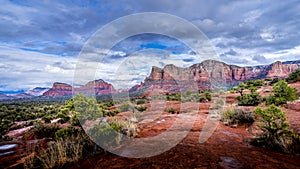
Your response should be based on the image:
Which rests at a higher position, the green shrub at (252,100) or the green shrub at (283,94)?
the green shrub at (283,94)

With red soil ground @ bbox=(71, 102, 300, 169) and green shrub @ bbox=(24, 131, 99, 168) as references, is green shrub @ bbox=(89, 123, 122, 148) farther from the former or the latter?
red soil ground @ bbox=(71, 102, 300, 169)

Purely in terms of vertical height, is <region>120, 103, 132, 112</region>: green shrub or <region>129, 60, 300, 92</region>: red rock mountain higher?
<region>129, 60, 300, 92</region>: red rock mountain

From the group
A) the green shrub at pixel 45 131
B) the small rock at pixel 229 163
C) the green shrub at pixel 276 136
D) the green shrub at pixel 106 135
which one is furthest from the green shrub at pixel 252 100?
the green shrub at pixel 45 131

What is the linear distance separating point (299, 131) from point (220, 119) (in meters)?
4.88

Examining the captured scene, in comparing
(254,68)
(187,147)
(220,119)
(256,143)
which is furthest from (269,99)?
(254,68)

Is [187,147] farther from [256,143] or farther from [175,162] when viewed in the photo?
[256,143]

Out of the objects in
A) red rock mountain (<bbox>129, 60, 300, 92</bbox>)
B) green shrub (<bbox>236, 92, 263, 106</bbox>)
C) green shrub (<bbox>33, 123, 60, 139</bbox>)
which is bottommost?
green shrub (<bbox>33, 123, 60, 139</bbox>)

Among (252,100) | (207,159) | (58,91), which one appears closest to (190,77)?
(252,100)

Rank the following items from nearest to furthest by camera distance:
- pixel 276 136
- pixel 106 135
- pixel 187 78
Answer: pixel 276 136 → pixel 106 135 → pixel 187 78

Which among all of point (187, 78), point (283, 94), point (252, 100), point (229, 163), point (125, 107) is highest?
point (187, 78)

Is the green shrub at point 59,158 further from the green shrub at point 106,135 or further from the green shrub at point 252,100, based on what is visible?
the green shrub at point 252,100

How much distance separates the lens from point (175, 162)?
4551 mm

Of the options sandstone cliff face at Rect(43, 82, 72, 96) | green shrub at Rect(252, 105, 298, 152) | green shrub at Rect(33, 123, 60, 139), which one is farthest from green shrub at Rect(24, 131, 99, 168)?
sandstone cliff face at Rect(43, 82, 72, 96)

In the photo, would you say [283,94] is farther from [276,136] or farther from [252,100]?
[276,136]
